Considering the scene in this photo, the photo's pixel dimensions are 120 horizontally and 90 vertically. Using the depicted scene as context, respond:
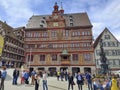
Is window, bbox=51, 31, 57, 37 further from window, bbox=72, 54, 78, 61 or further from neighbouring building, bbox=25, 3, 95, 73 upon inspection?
window, bbox=72, 54, 78, 61

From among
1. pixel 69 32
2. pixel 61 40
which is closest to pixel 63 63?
pixel 61 40

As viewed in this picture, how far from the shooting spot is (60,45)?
39812mm

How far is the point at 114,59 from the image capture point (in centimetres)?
4178

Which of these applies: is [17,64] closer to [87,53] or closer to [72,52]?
[72,52]

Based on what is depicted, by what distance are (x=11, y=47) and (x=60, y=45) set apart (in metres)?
15.2

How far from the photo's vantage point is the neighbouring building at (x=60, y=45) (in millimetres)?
37750

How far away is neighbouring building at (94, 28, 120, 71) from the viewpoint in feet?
136

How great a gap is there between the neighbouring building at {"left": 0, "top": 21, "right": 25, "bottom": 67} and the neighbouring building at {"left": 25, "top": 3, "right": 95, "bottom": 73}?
4.95m

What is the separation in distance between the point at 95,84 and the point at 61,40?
101 feet

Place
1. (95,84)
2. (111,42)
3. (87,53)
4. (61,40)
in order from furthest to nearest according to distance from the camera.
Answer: (111,42)
(61,40)
(87,53)
(95,84)

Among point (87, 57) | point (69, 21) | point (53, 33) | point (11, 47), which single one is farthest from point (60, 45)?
point (11, 47)

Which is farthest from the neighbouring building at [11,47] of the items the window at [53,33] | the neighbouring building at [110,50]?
the neighbouring building at [110,50]

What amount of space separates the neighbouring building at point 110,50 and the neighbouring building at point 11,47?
25056 millimetres

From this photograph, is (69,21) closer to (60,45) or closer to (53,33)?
(53,33)
